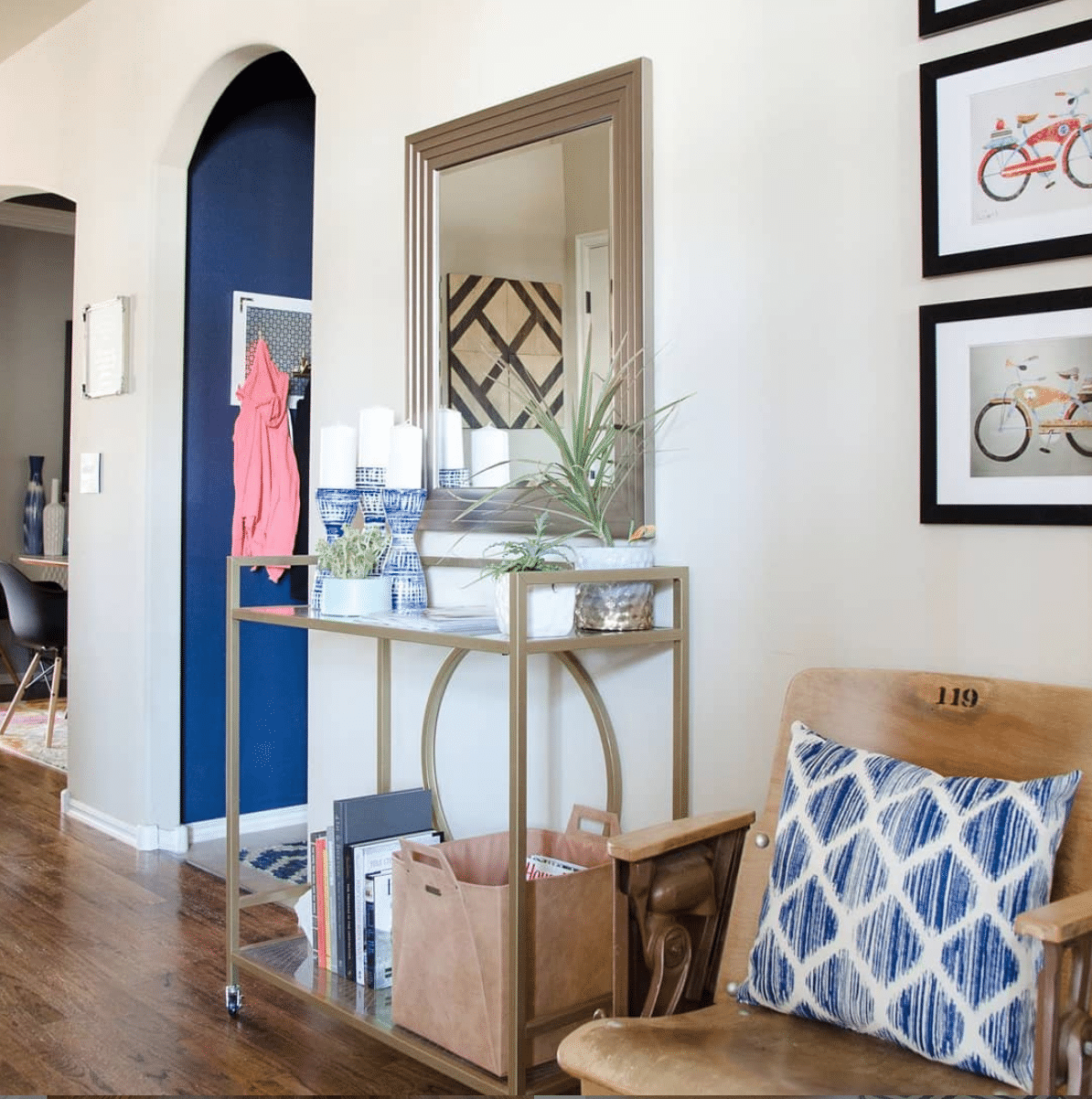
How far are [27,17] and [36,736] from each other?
3068 mm

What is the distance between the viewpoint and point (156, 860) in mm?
3748

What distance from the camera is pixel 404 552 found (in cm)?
261

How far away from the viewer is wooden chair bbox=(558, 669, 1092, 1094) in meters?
1.36

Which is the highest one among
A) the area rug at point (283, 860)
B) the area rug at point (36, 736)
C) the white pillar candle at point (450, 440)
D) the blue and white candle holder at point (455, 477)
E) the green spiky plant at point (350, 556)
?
the white pillar candle at point (450, 440)

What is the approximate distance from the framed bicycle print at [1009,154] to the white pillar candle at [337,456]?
123 cm

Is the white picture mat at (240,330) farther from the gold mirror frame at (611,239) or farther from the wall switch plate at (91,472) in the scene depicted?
the gold mirror frame at (611,239)

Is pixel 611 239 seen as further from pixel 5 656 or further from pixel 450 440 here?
pixel 5 656

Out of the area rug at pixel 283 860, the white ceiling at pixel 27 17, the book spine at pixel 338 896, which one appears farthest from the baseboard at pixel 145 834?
the white ceiling at pixel 27 17

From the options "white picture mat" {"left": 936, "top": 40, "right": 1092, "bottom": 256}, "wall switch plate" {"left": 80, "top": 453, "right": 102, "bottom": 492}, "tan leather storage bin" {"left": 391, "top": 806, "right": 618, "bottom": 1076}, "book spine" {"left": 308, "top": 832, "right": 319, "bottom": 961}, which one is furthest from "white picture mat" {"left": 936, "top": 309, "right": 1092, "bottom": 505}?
"wall switch plate" {"left": 80, "top": 453, "right": 102, "bottom": 492}

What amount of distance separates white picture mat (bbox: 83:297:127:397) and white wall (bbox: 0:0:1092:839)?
112 centimetres

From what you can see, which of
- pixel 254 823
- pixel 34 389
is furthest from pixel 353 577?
pixel 34 389

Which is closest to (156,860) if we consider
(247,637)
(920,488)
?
(247,637)

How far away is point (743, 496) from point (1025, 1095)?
40.7 inches

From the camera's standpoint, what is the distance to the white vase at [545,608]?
6.48ft
